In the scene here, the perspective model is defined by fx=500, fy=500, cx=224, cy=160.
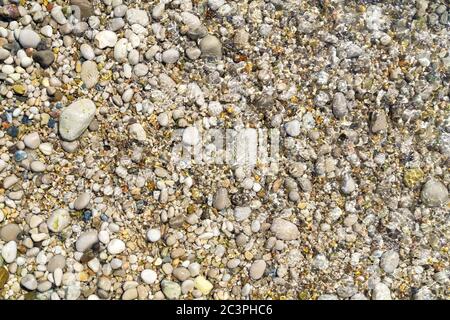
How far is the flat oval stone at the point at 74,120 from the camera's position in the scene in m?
2.93

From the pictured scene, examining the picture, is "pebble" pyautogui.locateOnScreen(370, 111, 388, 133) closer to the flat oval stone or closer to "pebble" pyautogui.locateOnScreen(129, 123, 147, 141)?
"pebble" pyautogui.locateOnScreen(129, 123, 147, 141)

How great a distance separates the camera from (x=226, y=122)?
3.05m

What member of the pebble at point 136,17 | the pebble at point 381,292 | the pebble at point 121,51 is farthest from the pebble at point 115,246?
the pebble at point 381,292

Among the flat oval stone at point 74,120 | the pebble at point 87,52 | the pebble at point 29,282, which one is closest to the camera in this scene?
the pebble at point 29,282

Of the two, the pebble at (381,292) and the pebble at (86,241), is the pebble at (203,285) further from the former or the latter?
the pebble at (381,292)

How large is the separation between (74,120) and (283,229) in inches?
54.6

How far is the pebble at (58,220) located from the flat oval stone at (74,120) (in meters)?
0.43

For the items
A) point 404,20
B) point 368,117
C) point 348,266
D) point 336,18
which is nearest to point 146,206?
point 348,266

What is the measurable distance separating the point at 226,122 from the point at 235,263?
0.85 metres

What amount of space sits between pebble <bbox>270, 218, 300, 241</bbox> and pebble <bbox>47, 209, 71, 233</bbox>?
3.96 feet

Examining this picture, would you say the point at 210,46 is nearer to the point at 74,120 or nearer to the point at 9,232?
the point at 74,120

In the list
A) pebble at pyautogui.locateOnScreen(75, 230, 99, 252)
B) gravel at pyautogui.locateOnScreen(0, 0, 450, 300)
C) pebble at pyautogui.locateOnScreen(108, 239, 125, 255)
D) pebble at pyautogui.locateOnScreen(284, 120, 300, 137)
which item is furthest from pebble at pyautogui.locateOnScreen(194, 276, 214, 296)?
pebble at pyautogui.locateOnScreen(284, 120, 300, 137)

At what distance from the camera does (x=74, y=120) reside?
2.93 m

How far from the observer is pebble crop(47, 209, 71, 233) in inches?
114
